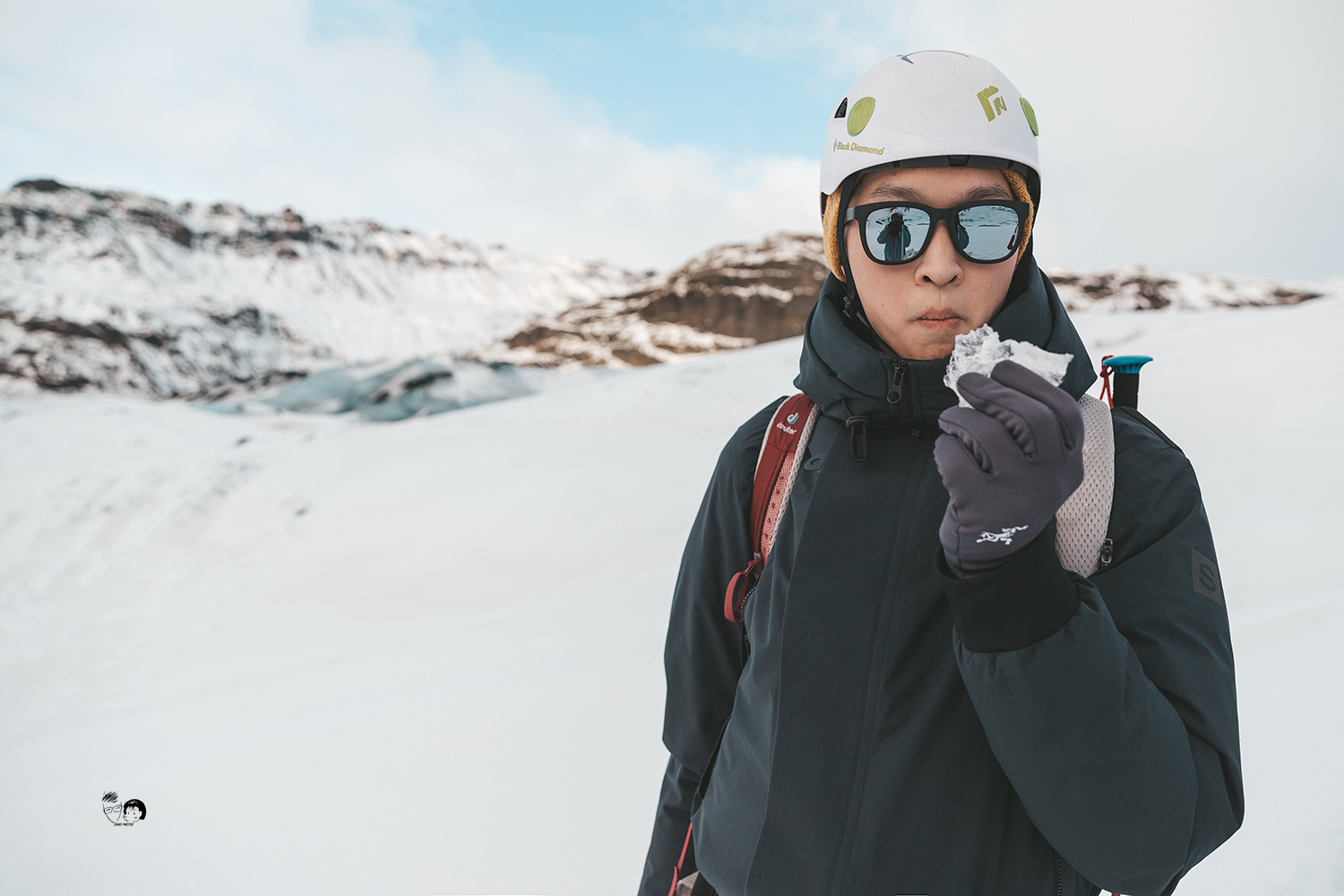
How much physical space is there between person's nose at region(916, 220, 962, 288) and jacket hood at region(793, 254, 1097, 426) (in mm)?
101

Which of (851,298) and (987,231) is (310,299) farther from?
(987,231)

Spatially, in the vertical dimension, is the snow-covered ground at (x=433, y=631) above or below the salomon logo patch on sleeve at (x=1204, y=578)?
below

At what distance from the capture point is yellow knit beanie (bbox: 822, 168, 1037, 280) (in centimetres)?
116

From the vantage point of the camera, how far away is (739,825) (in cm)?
116

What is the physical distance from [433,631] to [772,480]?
3.66 meters

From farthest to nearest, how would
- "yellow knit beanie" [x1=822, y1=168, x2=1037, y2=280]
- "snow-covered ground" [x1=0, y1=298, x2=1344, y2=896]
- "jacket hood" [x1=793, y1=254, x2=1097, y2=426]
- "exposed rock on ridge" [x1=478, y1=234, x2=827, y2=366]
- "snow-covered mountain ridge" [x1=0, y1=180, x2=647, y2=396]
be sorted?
1. "snow-covered mountain ridge" [x1=0, y1=180, x2=647, y2=396]
2. "exposed rock on ridge" [x1=478, y1=234, x2=827, y2=366]
3. "snow-covered ground" [x1=0, y1=298, x2=1344, y2=896]
4. "yellow knit beanie" [x1=822, y1=168, x2=1037, y2=280]
5. "jacket hood" [x1=793, y1=254, x2=1097, y2=426]

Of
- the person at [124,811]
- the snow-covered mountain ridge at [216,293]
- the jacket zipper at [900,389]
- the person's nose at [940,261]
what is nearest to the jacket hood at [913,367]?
the jacket zipper at [900,389]

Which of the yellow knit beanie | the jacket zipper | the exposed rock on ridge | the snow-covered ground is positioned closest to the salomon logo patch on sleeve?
the jacket zipper

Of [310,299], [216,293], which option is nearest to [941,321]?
[216,293]

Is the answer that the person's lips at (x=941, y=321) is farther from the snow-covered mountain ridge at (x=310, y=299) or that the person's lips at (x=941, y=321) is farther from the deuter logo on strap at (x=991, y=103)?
the snow-covered mountain ridge at (x=310, y=299)

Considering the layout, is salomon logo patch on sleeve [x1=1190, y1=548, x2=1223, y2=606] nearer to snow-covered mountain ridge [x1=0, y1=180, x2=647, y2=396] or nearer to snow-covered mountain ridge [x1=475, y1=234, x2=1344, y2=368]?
snow-covered mountain ridge [x1=475, y1=234, x2=1344, y2=368]

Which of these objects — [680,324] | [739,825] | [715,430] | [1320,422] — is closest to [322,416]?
[715,430]

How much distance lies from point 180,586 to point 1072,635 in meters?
6.49

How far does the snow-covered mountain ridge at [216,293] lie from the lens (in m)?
45.6
